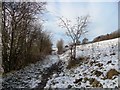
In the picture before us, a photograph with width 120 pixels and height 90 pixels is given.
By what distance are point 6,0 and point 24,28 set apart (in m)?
2.84

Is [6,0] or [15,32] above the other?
[6,0]

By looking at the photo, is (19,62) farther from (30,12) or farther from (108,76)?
(108,76)

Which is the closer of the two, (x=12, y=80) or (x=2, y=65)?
(x=12, y=80)

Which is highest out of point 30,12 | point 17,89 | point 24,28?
point 30,12

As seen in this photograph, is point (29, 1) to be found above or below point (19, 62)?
above

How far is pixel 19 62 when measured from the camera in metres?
17.6

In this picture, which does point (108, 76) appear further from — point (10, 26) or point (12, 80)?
point (10, 26)

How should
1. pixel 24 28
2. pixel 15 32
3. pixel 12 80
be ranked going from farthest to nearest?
1. pixel 24 28
2. pixel 15 32
3. pixel 12 80

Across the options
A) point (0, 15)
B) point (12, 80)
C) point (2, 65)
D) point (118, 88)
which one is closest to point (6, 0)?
point (0, 15)

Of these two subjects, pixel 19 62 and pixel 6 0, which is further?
pixel 19 62

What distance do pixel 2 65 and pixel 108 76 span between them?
8191 mm

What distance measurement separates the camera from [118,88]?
8.44 meters

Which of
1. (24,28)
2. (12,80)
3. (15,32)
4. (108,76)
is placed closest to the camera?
(108,76)

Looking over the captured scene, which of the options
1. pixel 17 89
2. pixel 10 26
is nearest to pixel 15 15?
pixel 10 26
